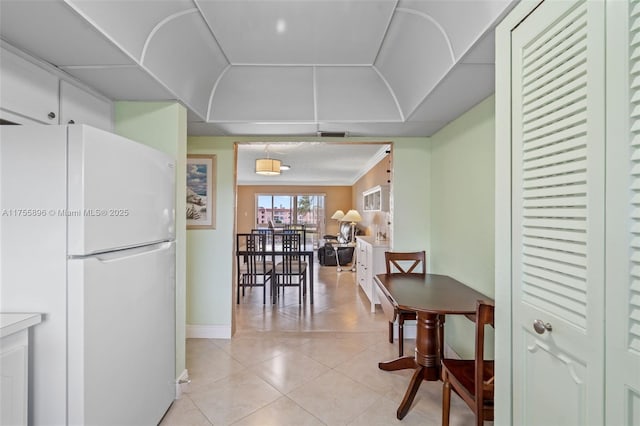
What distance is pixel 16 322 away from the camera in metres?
1.10

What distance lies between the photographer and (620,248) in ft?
2.45

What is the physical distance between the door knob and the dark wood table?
2.31 ft

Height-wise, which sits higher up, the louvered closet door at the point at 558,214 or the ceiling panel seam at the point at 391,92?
the ceiling panel seam at the point at 391,92

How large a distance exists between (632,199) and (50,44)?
2.30m

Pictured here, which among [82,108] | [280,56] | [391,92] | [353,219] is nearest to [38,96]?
[82,108]

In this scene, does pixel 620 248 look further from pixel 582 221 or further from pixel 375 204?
pixel 375 204

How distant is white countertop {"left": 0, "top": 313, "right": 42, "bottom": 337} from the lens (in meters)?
1.06

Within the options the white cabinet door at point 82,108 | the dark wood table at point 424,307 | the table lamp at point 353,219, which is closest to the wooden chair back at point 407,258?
the dark wood table at point 424,307

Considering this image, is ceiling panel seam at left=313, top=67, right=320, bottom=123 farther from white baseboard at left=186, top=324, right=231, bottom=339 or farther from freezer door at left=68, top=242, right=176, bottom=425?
white baseboard at left=186, top=324, right=231, bottom=339

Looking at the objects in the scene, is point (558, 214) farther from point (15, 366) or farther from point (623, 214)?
point (15, 366)

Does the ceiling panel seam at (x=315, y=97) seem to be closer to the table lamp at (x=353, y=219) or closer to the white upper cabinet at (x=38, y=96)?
the white upper cabinet at (x=38, y=96)

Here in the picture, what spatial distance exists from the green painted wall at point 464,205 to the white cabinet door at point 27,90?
8.71ft

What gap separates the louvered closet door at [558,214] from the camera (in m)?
0.81

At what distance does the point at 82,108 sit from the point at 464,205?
2.79 meters
